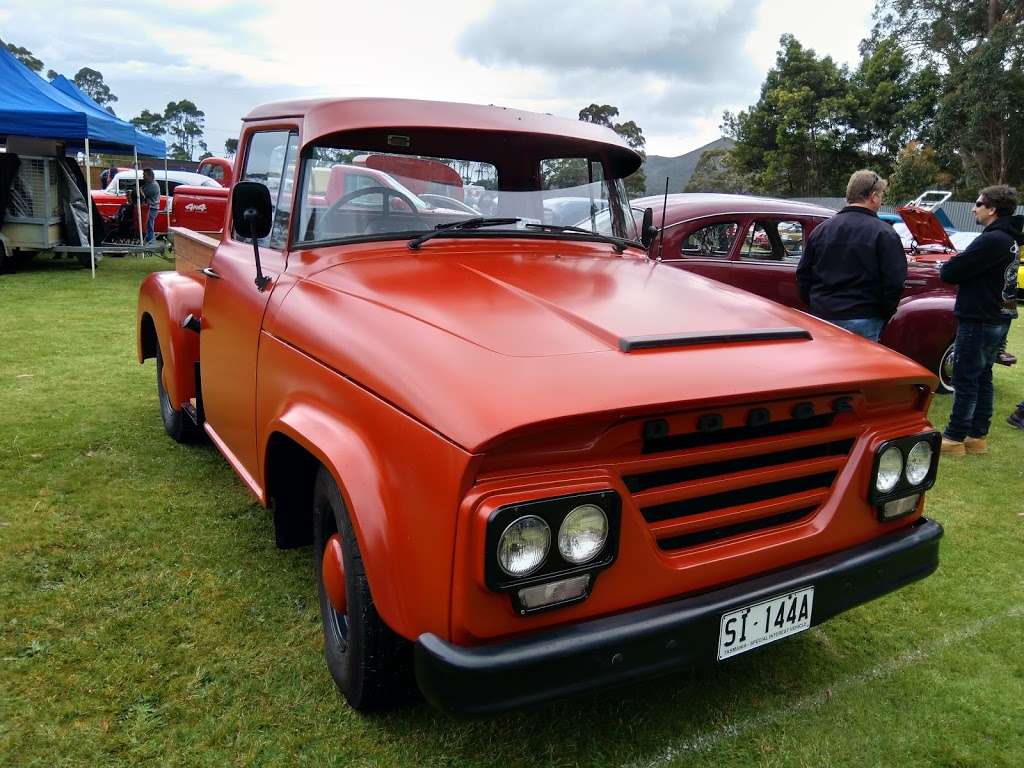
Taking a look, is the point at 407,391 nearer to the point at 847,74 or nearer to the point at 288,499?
the point at 288,499

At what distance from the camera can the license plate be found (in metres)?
2.06

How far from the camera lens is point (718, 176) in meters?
46.0

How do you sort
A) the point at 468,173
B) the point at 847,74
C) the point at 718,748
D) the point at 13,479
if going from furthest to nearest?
the point at 847,74 → the point at 13,479 → the point at 468,173 → the point at 718,748

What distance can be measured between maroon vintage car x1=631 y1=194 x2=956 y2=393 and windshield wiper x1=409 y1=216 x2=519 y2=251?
12.7 feet

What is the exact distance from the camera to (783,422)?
2.22 m

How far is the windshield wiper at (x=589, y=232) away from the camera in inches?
131

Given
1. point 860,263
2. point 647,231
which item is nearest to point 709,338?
point 647,231

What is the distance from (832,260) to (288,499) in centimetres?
373

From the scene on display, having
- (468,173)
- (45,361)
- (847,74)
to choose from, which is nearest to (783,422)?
(468,173)

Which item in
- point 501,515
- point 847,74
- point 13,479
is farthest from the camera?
point 847,74

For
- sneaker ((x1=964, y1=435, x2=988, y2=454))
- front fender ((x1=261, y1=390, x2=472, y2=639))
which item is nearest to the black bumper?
front fender ((x1=261, y1=390, x2=472, y2=639))

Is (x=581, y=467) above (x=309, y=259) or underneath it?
underneath

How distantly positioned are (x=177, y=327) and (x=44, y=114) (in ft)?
28.9

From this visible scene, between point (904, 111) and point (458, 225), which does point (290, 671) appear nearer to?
point (458, 225)
